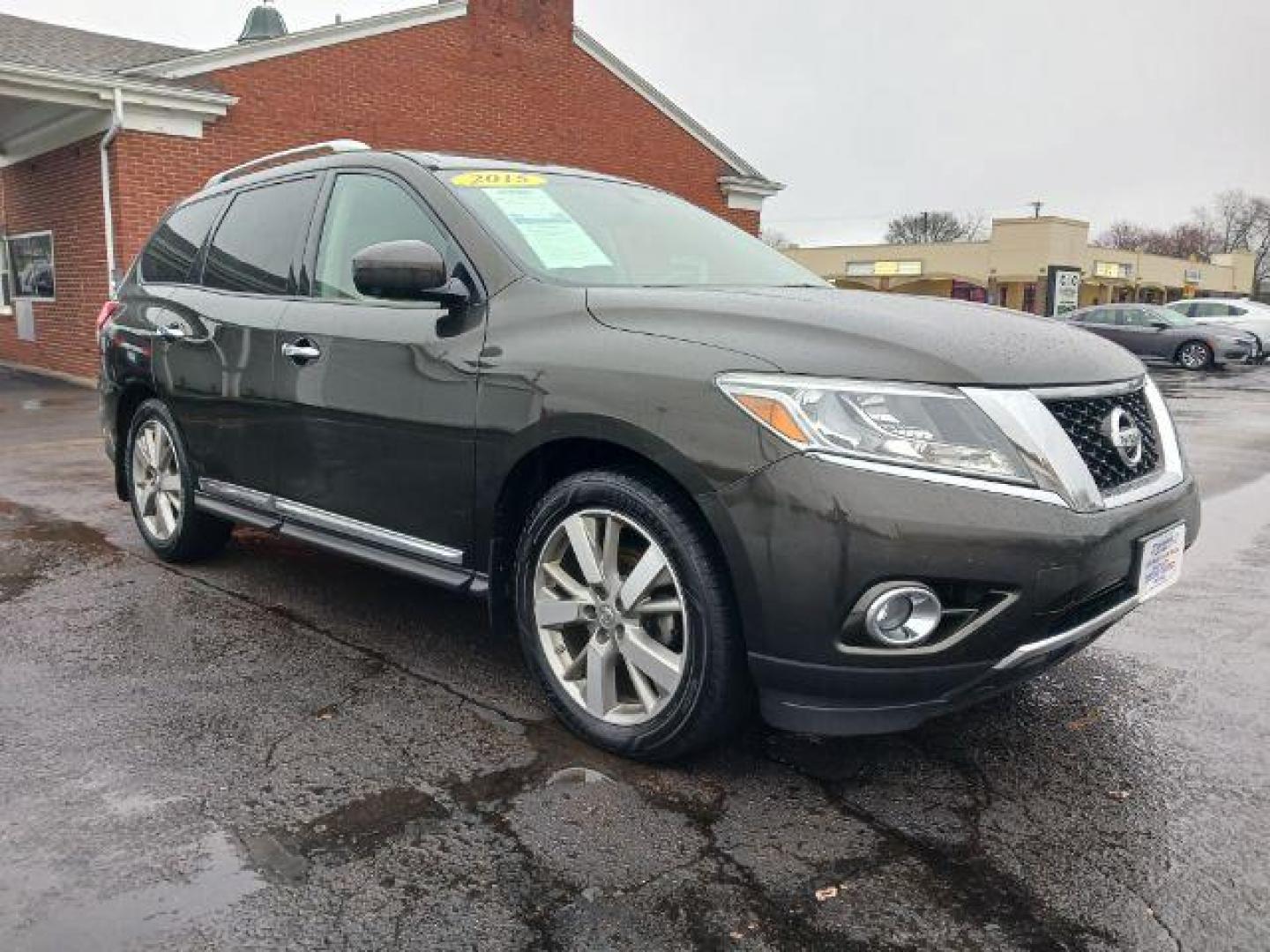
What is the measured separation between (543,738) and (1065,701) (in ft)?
5.66

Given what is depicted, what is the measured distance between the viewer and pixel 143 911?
2.18 metres

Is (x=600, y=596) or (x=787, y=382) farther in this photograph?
(x=600, y=596)

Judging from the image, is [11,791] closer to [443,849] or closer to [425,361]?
[443,849]

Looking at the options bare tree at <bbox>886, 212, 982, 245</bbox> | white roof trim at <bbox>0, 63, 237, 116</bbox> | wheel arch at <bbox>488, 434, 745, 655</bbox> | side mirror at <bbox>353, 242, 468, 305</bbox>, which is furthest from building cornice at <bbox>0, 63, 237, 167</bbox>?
bare tree at <bbox>886, 212, 982, 245</bbox>

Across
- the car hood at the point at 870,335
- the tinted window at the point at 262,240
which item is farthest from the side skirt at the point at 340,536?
the car hood at the point at 870,335

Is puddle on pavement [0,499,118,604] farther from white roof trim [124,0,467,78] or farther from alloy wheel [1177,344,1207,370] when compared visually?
alloy wheel [1177,344,1207,370]

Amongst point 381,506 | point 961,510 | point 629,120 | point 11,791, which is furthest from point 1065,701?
point 629,120

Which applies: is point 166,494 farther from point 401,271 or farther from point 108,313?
point 401,271

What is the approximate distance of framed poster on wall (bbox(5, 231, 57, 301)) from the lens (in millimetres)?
14398

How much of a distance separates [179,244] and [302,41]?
9.83 m

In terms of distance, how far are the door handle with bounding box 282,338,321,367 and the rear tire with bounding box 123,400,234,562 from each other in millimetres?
1047

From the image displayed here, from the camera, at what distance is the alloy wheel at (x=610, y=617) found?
8.96ft

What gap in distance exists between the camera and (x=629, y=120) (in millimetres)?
17281

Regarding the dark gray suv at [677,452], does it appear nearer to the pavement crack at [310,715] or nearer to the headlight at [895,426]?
the headlight at [895,426]
